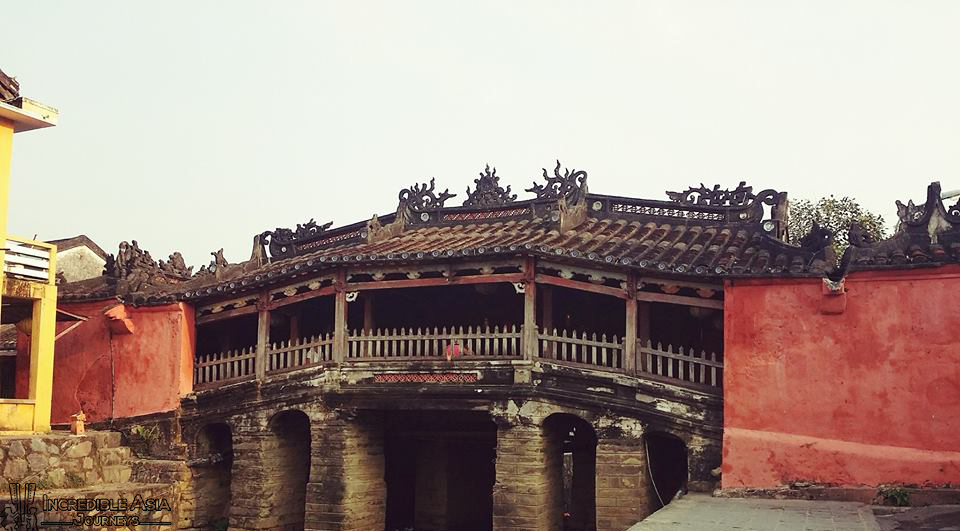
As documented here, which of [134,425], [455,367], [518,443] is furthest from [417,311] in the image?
[134,425]

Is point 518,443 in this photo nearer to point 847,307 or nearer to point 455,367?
point 455,367

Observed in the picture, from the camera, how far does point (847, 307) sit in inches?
507

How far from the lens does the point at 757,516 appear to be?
11297 mm

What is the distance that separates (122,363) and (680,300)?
11.0 metres

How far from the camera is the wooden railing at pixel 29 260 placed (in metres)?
16.0

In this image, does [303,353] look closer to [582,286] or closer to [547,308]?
[547,308]

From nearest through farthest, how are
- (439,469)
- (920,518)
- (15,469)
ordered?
(920,518), (15,469), (439,469)

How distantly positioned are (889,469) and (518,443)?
5323 mm

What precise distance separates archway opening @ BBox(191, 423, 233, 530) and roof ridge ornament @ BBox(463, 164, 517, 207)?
21.7 ft

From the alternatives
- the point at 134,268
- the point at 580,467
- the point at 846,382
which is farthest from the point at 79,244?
the point at 846,382

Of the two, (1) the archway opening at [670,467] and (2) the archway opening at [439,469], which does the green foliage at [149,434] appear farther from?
(1) the archway opening at [670,467]

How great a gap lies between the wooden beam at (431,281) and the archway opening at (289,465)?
276 cm

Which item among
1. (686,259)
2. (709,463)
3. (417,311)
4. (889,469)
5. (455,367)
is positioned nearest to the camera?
(889,469)

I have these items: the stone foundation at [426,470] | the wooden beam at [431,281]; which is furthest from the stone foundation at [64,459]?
the wooden beam at [431,281]
